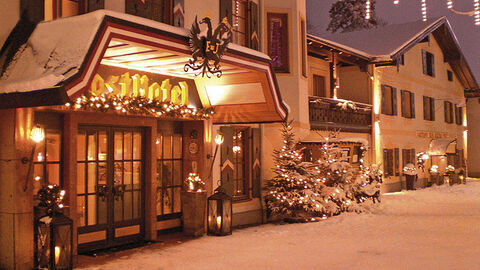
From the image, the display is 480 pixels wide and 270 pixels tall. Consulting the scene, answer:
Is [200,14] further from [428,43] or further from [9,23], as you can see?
[428,43]

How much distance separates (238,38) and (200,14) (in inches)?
66.1

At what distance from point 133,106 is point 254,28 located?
16.5ft

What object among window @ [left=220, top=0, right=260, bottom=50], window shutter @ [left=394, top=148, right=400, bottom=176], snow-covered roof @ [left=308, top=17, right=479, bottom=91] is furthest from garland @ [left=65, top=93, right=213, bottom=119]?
window shutter @ [left=394, top=148, right=400, bottom=176]

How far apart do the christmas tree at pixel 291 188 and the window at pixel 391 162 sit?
409 inches

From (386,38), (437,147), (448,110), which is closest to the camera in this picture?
(386,38)

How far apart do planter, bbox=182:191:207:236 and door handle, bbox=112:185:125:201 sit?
1583 mm

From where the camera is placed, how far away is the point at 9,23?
775 centimetres

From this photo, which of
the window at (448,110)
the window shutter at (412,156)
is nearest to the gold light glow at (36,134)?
the window shutter at (412,156)

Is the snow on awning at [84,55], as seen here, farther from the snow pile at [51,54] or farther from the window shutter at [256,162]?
the window shutter at [256,162]

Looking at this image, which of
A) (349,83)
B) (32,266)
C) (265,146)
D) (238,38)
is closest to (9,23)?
(32,266)

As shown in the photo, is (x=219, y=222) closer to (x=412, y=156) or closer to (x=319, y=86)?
(x=319, y=86)

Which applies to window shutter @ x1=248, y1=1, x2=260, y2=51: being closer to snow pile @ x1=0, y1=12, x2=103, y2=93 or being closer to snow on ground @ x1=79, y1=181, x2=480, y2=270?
snow on ground @ x1=79, y1=181, x2=480, y2=270

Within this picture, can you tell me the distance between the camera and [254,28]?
13172 mm

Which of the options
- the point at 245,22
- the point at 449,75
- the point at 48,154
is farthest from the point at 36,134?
the point at 449,75
